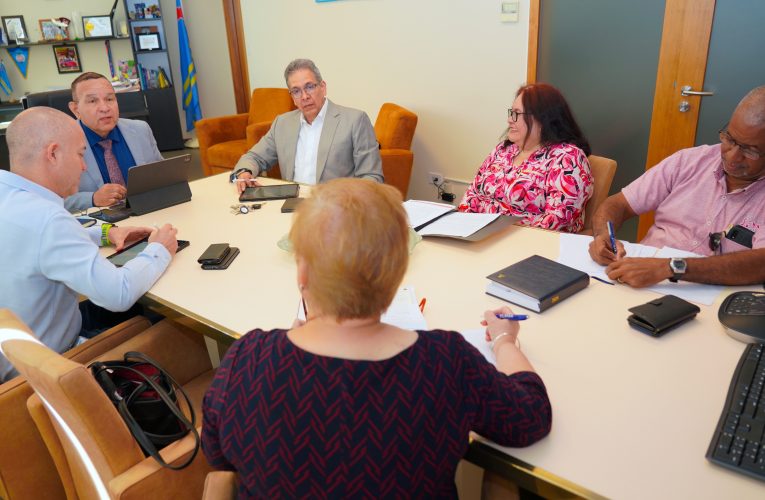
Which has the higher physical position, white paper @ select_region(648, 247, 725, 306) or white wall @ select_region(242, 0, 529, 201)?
white wall @ select_region(242, 0, 529, 201)

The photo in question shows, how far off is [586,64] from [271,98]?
9.29 ft

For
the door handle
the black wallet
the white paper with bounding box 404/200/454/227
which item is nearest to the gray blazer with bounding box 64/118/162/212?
the white paper with bounding box 404/200/454/227

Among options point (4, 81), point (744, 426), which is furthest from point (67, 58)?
point (744, 426)

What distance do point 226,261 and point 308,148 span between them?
135 cm

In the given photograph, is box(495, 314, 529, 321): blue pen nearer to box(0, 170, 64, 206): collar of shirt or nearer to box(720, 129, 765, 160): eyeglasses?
box(720, 129, 765, 160): eyeglasses

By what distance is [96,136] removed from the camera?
2.78 m

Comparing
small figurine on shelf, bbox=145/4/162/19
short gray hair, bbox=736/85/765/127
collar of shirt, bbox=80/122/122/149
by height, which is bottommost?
collar of shirt, bbox=80/122/122/149

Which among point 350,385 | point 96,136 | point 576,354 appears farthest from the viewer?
point 96,136

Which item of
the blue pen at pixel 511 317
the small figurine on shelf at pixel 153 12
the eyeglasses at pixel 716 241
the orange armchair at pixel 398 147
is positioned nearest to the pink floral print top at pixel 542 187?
the eyeglasses at pixel 716 241

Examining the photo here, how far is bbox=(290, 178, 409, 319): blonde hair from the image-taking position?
82cm

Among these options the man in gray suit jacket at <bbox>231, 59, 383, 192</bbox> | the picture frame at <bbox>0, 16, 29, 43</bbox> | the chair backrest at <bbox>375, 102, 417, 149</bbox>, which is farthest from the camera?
the picture frame at <bbox>0, 16, 29, 43</bbox>

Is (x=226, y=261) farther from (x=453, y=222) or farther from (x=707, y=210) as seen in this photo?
(x=707, y=210)

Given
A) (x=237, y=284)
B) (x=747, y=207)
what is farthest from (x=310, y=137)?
(x=747, y=207)

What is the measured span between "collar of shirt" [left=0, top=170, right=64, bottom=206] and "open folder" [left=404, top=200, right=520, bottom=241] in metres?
1.13
